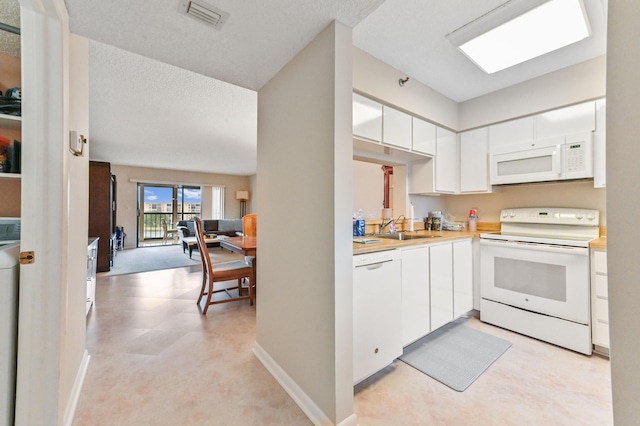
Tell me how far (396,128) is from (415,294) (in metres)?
1.44

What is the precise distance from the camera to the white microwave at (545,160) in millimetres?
2188

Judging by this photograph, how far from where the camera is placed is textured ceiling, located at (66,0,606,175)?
4.00ft

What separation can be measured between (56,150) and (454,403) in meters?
2.44

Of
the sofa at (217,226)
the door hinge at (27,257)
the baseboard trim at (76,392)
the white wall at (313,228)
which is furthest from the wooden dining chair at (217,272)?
the sofa at (217,226)

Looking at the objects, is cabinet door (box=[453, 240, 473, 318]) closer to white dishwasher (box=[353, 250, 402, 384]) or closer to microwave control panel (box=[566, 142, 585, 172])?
white dishwasher (box=[353, 250, 402, 384])

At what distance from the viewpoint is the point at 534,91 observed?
8.09 ft

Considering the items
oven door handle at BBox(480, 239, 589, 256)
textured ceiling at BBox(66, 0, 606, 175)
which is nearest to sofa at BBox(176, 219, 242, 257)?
textured ceiling at BBox(66, 0, 606, 175)

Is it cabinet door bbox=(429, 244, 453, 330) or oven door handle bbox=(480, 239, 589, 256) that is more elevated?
oven door handle bbox=(480, 239, 589, 256)

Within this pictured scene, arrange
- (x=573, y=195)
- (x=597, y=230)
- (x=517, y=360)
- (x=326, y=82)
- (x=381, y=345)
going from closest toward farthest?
(x=326, y=82) → (x=381, y=345) → (x=517, y=360) → (x=597, y=230) → (x=573, y=195)

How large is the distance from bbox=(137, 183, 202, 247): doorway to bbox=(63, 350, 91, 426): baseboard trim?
6475 millimetres

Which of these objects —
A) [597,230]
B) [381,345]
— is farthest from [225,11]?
[597,230]

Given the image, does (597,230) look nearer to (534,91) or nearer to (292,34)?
(534,91)

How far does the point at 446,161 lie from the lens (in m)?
2.90

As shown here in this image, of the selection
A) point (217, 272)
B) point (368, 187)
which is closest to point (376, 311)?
point (368, 187)
